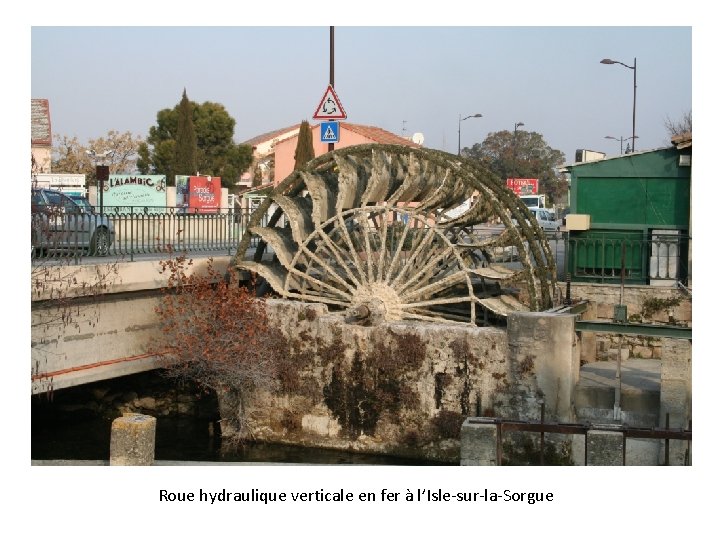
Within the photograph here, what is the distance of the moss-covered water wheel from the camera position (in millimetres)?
14664

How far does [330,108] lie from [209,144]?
33500mm

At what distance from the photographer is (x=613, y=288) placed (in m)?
16.6

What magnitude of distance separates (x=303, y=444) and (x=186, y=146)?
26.0m

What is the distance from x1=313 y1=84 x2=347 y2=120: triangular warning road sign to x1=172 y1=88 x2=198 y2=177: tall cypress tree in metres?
23.7

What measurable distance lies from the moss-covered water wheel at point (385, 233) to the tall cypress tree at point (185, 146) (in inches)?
916

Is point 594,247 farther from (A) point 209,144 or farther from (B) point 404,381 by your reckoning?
(A) point 209,144

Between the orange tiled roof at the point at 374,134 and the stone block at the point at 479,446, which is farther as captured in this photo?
the orange tiled roof at the point at 374,134

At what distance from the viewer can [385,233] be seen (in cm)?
1503

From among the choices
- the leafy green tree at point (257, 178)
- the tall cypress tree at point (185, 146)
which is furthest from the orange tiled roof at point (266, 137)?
the tall cypress tree at point (185, 146)

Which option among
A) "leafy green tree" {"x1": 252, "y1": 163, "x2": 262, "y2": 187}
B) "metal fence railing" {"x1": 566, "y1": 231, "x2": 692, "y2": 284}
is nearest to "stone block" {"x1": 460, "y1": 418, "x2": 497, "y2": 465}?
"metal fence railing" {"x1": 566, "y1": 231, "x2": 692, "y2": 284}

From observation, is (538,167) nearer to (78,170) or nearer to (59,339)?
(78,170)

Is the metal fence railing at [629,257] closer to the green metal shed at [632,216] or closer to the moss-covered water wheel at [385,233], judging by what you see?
the green metal shed at [632,216]

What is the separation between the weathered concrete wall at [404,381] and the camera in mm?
13102
